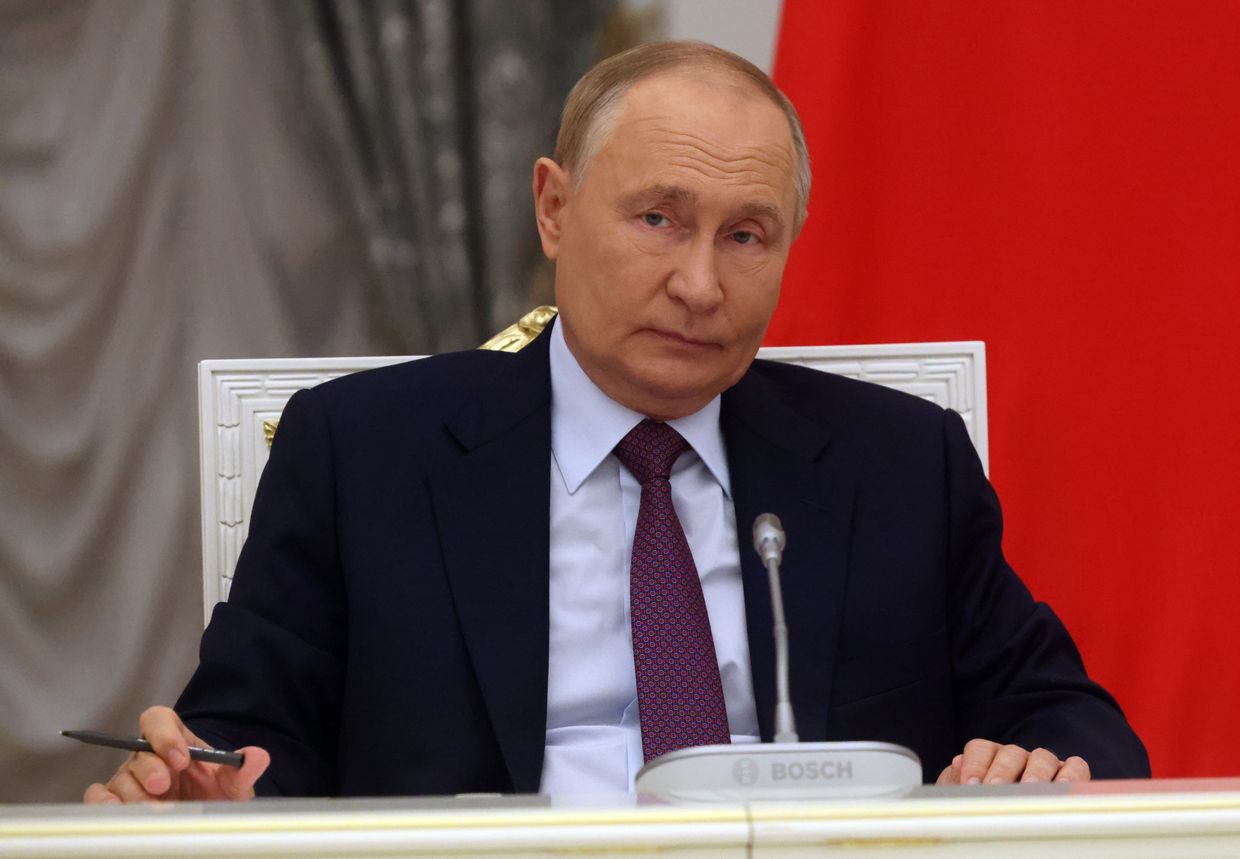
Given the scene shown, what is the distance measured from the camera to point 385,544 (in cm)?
169

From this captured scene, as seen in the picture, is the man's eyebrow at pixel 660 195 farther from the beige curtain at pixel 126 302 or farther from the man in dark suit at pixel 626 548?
the beige curtain at pixel 126 302

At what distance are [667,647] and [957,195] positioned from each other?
1.14m

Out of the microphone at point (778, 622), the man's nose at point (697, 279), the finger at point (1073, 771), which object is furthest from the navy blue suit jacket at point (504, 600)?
the microphone at point (778, 622)

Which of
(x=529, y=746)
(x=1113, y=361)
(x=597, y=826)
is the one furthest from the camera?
(x=1113, y=361)

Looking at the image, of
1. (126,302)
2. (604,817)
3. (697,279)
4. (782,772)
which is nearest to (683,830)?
(604,817)

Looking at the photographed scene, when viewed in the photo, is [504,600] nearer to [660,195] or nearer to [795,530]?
[795,530]

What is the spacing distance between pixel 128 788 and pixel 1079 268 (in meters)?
1.72

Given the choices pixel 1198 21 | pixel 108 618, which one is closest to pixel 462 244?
pixel 108 618

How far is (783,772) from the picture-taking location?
944mm

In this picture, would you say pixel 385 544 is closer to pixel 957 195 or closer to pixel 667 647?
pixel 667 647

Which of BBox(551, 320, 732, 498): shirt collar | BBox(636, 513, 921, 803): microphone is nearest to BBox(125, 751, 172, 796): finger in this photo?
BBox(636, 513, 921, 803): microphone

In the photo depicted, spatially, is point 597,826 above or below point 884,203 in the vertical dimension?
below

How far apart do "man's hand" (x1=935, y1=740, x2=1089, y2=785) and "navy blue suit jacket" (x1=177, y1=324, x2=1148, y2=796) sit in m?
0.16

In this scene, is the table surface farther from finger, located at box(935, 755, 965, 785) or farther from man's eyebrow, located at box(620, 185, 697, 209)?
man's eyebrow, located at box(620, 185, 697, 209)
